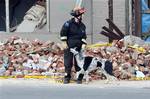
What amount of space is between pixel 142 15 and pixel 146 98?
788 centimetres

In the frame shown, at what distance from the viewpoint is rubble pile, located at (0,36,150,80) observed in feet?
50.3

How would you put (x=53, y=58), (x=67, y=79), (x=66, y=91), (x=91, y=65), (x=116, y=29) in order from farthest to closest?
(x=116, y=29) → (x=53, y=58) → (x=91, y=65) → (x=67, y=79) → (x=66, y=91)

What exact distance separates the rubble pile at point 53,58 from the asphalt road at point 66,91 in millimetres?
905

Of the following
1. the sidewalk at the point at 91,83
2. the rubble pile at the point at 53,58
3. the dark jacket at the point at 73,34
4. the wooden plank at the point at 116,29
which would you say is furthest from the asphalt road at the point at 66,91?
the wooden plank at the point at 116,29

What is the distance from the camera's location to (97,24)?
19453 mm

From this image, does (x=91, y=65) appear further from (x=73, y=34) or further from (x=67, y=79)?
(x=73, y=34)

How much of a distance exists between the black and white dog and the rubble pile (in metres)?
0.24

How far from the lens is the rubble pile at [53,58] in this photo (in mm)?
15336

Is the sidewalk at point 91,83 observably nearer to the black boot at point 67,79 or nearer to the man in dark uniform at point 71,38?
the black boot at point 67,79

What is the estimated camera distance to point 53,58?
16.2m

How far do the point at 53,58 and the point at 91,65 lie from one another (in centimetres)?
195

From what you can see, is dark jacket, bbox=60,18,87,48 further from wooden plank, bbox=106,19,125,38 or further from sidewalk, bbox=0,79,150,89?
wooden plank, bbox=106,19,125,38

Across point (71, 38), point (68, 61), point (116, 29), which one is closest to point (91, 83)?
point (68, 61)

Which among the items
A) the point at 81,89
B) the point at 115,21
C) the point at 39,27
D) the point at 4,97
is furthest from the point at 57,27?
the point at 4,97
